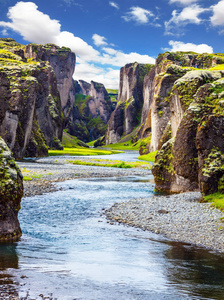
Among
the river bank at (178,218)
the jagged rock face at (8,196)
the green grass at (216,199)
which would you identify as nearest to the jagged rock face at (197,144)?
the green grass at (216,199)

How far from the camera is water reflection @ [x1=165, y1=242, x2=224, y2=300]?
11648 millimetres

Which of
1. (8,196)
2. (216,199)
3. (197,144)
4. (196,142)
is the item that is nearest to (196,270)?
(8,196)

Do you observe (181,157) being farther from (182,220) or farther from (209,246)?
(209,246)

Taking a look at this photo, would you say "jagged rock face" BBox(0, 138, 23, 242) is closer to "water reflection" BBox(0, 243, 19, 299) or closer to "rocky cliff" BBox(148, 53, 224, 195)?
"water reflection" BBox(0, 243, 19, 299)

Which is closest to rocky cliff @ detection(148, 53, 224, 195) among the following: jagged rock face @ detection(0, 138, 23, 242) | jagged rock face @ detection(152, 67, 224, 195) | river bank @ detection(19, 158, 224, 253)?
jagged rock face @ detection(152, 67, 224, 195)

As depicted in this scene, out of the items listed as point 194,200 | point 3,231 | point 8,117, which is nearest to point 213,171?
point 194,200

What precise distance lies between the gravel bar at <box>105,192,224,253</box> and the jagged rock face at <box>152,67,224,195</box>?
12.1ft

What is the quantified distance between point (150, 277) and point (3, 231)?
29.5 feet

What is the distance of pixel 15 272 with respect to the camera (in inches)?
474

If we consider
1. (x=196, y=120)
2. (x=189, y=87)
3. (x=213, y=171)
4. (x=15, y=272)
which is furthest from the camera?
(x=189, y=87)

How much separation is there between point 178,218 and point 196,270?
10180 mm

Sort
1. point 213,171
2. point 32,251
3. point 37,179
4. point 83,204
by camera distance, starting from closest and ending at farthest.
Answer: point 32,251 < point 213,171 < point 83,204 < point 37,179

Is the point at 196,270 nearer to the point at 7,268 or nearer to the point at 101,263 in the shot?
the point at 101,263

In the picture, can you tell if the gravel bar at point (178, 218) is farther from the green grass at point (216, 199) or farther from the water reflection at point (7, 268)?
the water reflection at point (7, 268)
